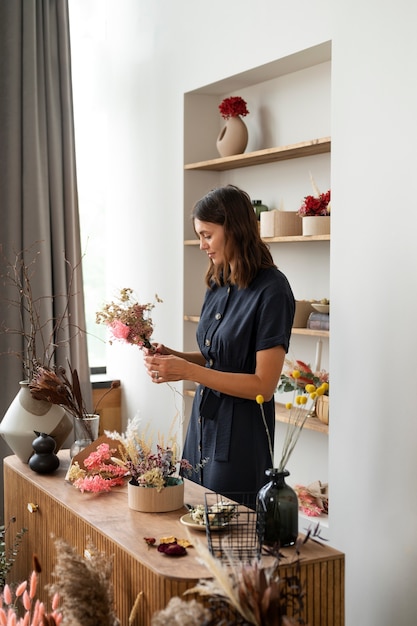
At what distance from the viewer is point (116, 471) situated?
8.30ft

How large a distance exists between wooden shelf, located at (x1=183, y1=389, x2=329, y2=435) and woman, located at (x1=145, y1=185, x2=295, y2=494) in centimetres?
60

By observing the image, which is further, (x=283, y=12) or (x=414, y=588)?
(x=283, y=12)

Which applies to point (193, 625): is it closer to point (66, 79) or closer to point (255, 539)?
point (255, 539)

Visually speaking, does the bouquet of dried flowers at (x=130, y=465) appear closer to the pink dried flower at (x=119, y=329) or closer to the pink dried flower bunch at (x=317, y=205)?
the pink dried flower at (x=119, y=329)

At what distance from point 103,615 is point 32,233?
3048mm

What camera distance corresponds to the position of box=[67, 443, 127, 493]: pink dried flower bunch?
2488 millimetres

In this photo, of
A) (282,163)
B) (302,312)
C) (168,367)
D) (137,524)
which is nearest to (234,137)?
(282,163)

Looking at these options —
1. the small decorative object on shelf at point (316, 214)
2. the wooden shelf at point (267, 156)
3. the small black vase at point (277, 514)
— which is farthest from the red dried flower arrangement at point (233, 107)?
the small black vase at point (277, 514)

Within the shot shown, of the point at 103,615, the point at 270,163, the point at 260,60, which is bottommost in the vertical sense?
the point at 103,615

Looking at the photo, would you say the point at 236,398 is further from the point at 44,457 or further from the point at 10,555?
the point at 10,555

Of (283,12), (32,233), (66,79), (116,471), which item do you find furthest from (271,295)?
(66,79)

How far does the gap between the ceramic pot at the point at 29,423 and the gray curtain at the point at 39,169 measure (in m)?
1.58

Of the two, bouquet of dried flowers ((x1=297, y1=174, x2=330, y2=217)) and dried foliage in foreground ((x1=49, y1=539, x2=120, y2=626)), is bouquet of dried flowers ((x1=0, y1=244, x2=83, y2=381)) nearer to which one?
bouquet of dried flowers ((x1=297, y1=174, x2=330, y2=217))

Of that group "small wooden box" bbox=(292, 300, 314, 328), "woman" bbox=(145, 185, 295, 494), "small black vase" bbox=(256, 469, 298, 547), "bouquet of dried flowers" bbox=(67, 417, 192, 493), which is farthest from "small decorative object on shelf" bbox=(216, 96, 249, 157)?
"small black vase" bbox=(256, 469, 298, 547)
